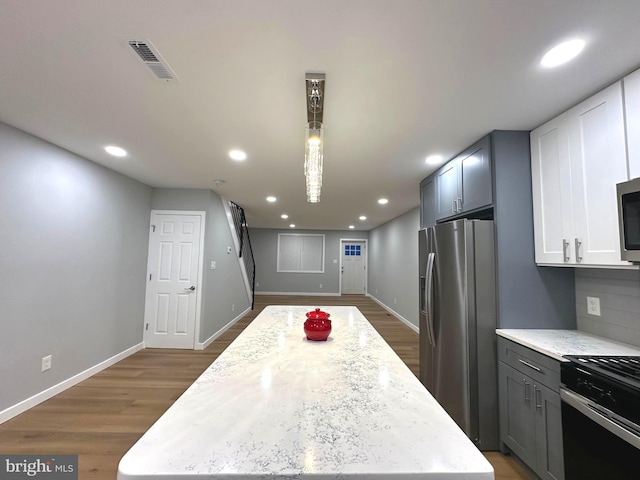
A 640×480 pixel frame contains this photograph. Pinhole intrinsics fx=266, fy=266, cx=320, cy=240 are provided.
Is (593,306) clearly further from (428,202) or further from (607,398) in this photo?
(428,202)

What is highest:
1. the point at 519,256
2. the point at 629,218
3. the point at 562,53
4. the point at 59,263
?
the point at 562,53

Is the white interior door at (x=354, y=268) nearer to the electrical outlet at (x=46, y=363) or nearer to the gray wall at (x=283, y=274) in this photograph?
the gray wall at (x=283, y=274)

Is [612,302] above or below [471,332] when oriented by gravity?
above

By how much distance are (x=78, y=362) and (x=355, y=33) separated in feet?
13.1

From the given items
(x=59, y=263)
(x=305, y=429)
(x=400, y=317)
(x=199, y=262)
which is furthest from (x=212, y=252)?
(x=400, y=317)

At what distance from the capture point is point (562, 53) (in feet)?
4.24

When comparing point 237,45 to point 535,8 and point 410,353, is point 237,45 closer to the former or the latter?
point 535,8

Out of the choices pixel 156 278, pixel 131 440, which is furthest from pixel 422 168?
pixel 156 278

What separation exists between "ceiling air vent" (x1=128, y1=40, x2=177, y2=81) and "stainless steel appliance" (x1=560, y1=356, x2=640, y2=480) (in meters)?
2.67

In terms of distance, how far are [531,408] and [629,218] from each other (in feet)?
4.12

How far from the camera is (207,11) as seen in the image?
1.10 metres

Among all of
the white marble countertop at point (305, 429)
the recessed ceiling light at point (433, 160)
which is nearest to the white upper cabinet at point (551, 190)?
the recessed ceiling light at point (433, 160)

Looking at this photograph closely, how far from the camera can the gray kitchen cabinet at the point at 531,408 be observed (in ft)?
5.03

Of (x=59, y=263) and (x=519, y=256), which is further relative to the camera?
(x=59, y=263)
